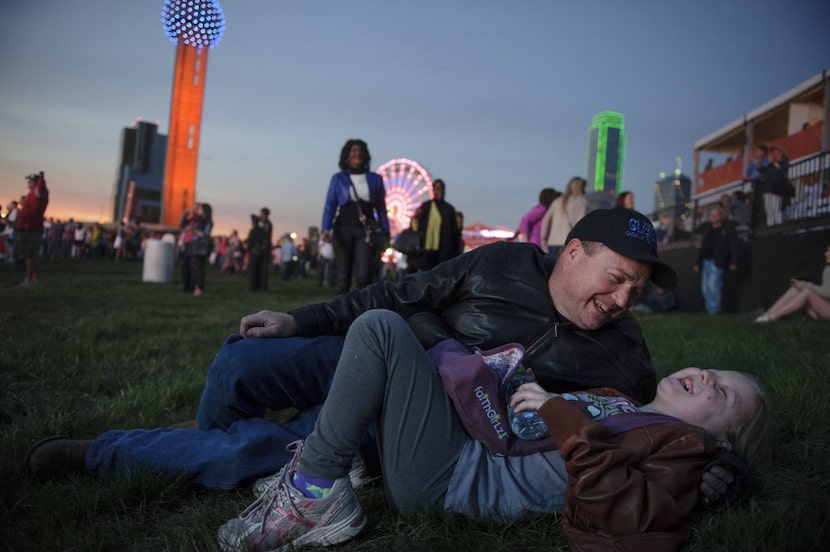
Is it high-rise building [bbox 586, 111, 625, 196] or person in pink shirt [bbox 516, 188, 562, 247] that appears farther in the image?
high-rise building [bbox 586, 111, 625, 196]

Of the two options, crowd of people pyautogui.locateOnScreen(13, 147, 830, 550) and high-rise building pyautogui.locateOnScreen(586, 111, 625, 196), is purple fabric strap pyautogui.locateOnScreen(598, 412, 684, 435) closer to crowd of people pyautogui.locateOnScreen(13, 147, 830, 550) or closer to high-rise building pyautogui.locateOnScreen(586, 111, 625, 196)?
crowd of people pyautogui.locateOnScreen(13, 147, 830, 550)

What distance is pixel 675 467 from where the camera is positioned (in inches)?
67.6

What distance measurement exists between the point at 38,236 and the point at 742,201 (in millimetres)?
14981

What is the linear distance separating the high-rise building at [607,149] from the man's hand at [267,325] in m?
115

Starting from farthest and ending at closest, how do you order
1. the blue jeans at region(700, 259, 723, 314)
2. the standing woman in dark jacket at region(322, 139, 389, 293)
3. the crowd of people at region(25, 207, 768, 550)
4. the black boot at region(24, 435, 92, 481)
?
the blue jeans at region(700, 259, 723, 314) → the standing woman in dark jacket at region(322, 139, 389, 293) → the black boot at region(24, 435, 92, 481) → the crowd of people at region(25, 207, 768, 550)

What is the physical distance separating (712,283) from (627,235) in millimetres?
11208

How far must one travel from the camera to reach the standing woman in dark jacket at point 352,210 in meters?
7.66

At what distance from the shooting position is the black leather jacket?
2.33m

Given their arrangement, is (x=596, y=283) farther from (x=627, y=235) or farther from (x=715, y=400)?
(x=715, y=400)

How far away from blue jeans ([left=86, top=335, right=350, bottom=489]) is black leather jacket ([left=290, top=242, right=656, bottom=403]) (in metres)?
0.15

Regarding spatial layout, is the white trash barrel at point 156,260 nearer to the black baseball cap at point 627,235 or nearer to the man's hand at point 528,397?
the black baseball cap at point 627,235

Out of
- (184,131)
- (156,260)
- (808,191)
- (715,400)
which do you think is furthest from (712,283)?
(184,131)

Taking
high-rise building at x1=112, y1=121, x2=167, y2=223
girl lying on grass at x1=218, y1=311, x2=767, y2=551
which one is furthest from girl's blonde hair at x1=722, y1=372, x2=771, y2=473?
high-rise building at x1=112, y1=121, x2=167, y2=223

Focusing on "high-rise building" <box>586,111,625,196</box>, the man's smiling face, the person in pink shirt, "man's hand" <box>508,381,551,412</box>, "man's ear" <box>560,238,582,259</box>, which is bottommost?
"man's hand" <box>508,381,551,412</box>
